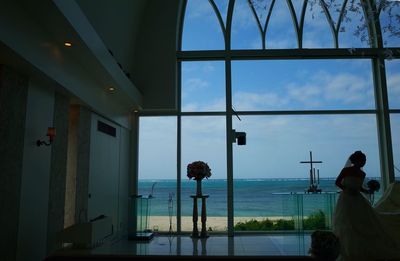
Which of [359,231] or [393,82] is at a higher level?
[393,82]

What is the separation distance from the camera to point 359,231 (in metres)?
4.51

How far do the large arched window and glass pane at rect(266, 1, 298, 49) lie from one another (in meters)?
0.02

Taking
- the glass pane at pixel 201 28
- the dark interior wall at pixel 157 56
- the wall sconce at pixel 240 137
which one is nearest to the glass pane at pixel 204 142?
the wall sconce at pixel 240 137

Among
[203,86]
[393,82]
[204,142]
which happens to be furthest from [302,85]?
[204,142]

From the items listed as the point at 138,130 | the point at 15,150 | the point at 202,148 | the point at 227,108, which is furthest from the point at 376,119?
the point at 15,150

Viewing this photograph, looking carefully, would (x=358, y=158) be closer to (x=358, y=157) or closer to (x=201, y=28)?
(x=358, y=157)

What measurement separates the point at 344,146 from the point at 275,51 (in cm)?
274

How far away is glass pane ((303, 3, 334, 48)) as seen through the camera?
8.77 metres

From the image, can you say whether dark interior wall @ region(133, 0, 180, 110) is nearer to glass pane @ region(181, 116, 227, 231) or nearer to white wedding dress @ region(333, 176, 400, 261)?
glass pane @ region(181, 116, 227, 231)

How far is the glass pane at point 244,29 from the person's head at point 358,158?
481cm

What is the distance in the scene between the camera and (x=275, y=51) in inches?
342

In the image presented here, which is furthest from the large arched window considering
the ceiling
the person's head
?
the person's head

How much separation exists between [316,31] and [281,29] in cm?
83

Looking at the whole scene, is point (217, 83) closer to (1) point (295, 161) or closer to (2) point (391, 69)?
A: (1) point (295, 161)
